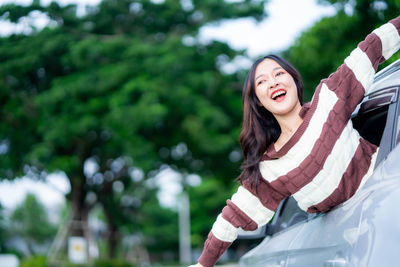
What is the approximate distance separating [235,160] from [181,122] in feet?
8.41

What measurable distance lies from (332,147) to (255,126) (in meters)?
0.51

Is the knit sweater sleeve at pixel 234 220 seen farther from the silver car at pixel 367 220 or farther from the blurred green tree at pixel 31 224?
the blurred green tree at pixel 31 224

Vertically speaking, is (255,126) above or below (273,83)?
below

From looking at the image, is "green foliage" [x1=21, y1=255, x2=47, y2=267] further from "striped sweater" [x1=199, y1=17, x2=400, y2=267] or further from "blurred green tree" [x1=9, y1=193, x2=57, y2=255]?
"blurred green tree" [x1=9, y1=193, x2=57, y2=255]

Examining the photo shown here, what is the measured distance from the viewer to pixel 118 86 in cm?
1451

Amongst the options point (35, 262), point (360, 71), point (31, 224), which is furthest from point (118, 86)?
point (31, 224)

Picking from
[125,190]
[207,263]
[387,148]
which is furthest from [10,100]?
[387,148]

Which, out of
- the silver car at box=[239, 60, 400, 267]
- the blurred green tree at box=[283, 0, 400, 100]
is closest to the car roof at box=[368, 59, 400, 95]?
the silver car at box=[239, 60, 400, 267]

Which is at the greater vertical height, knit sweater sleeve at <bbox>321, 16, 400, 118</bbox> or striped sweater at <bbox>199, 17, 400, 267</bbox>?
knit sweater sleeve at <bbox>321, 16, 400, 118</bbox>

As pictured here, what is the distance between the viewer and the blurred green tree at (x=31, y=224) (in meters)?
57.0

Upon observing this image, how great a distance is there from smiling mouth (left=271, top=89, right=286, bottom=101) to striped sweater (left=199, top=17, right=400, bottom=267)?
0.14 meters

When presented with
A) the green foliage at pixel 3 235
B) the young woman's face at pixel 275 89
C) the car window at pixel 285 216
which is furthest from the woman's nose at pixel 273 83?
the green foliage at pixel 3 235

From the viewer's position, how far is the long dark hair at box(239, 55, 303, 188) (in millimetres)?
2775

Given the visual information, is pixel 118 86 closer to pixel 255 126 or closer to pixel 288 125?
pixel 255 126
